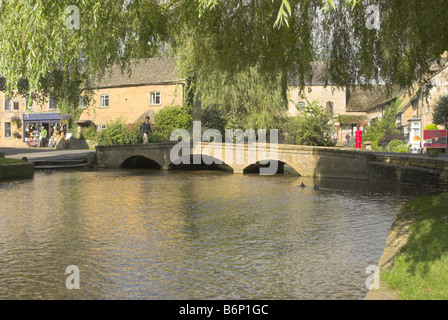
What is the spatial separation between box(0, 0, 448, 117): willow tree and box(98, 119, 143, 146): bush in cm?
1831

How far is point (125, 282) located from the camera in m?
7.21

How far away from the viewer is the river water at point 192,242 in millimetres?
7004

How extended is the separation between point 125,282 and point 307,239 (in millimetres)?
4180

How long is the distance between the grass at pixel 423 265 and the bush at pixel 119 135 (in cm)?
2447

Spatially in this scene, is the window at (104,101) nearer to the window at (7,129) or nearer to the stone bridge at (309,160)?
the window at (7,129)

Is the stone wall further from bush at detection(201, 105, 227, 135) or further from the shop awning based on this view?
bush at detection(201, 105, 227, 135)

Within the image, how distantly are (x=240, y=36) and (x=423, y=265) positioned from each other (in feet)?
26.2

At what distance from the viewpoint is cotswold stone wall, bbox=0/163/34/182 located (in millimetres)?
21163

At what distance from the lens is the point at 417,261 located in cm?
693

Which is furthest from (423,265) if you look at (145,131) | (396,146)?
(396,146)

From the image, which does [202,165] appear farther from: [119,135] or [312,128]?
[312,128]
